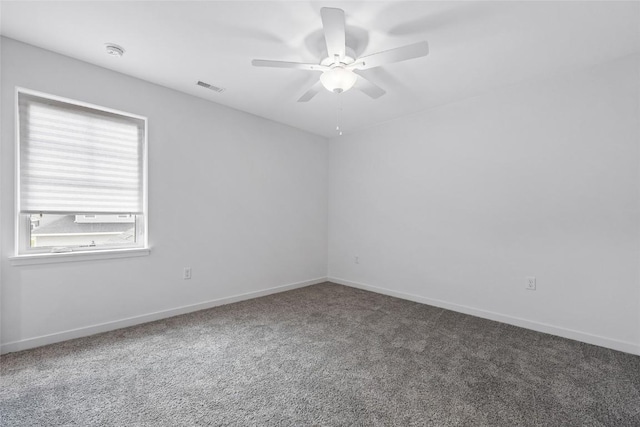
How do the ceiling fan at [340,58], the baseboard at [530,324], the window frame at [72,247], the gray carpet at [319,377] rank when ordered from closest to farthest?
the gray carpet at [319,377] → the ceiling fan at [340,58] → the window frame at [72,247] → the baseboard at [530,324]

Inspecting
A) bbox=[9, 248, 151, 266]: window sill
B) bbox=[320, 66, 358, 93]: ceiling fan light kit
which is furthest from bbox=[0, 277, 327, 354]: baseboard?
bbox=[320, 66, 358, 93]: ceiling fan light kit

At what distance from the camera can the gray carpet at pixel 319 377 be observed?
1.62 metres

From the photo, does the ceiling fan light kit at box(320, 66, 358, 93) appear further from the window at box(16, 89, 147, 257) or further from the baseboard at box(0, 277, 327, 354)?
the baseboard at box(0, 277, 327, 354)

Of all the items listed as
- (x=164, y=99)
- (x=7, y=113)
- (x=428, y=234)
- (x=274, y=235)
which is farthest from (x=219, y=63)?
(x=428, y=234)

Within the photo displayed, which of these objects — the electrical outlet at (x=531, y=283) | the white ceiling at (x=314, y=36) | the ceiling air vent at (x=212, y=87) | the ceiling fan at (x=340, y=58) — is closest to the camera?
the ceiling fan at (x=340, y=58)

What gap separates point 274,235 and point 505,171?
293 centimetres

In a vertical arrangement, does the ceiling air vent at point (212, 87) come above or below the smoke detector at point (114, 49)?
above

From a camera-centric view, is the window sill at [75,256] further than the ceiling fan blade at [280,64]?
Yes

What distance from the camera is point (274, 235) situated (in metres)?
4.18

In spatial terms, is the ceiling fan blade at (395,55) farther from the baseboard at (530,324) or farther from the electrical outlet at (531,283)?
the baseboard at (530,324)

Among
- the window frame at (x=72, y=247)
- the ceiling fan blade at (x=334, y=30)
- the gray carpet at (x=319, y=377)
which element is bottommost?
the gray carpet at (x=319, y=377)

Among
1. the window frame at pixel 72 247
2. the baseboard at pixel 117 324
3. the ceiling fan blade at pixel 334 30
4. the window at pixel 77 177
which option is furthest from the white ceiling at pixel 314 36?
the baseboard at pixel 117 324

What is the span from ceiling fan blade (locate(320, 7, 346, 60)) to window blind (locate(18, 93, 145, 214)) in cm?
218

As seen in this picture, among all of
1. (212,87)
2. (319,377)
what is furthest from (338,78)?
(319,377)
